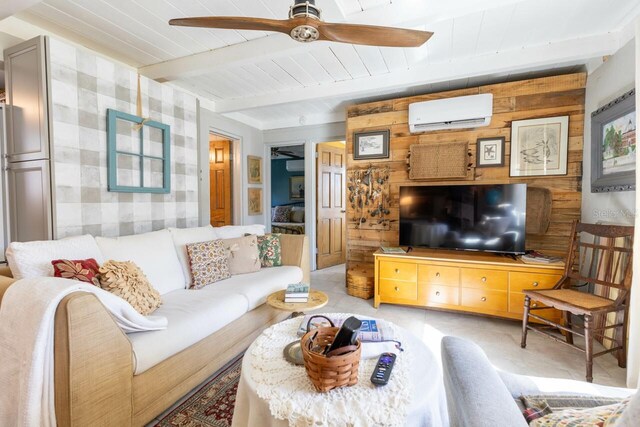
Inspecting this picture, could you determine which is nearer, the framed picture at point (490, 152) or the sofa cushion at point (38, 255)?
the sofa cushion at point (38, 255)

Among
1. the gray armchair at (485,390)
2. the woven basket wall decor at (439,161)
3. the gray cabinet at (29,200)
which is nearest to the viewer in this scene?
the gray armchair at (485,390)

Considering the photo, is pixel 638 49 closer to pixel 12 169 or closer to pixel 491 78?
pixel 491 78

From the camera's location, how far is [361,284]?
3365 millimetres

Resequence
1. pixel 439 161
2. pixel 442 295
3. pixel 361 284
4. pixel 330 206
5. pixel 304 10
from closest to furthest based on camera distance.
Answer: pixel 304 10 → pixel 442 295 → pixel 439 161 → pixel 361 284 → pixel 330 206

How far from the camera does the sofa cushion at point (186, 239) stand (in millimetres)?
2406

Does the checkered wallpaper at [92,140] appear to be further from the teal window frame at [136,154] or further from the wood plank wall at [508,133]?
the wood plank wall at [508,133]

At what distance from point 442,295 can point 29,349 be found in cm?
292

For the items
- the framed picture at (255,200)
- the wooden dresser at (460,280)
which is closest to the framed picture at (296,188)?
the framed picture at (255,200)

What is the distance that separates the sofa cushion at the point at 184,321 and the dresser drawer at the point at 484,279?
2045 mm

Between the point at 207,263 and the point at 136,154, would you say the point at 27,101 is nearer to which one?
the point at 136,154

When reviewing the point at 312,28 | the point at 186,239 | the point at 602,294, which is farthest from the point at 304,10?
the point at 602,294

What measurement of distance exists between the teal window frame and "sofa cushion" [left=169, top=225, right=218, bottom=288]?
18.9 inches

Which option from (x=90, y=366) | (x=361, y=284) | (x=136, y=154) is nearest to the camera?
(x=90, y=366)

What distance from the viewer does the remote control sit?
99cm
